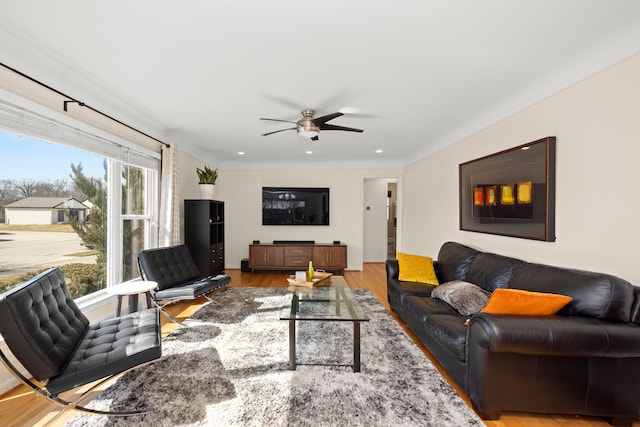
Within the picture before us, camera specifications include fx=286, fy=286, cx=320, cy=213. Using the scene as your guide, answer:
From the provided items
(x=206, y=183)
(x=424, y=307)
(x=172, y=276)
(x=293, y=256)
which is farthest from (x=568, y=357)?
(x=206, y=183)

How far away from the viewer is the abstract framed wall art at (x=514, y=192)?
8.04 ft

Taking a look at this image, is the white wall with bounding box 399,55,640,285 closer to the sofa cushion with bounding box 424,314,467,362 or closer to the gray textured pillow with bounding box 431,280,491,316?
the gray textured pillow with bounding box 431,280,491,316

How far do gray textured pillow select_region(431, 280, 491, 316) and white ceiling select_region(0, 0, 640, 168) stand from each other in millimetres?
1853

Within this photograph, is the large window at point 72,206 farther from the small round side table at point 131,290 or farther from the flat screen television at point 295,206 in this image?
the flat screen television at point 295,206

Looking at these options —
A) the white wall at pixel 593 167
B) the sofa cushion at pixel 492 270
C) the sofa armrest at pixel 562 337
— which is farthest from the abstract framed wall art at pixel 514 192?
the sofa armrest at pixel 562 337

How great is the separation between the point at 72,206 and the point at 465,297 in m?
3.90

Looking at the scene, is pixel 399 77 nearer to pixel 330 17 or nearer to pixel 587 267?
pixel 330 17

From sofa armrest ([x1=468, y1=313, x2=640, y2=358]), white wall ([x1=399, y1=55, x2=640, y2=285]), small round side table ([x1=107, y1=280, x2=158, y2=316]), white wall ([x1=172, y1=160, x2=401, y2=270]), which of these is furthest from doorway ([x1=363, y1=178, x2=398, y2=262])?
sofa armrest ([x1=468, y1=313, x2=640, y2=358])

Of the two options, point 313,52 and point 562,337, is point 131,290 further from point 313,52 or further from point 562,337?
point 562,337

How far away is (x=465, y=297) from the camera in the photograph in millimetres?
2555

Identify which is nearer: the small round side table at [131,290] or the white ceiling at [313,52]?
the white ceiling at [313,52]

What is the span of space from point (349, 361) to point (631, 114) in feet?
8.77

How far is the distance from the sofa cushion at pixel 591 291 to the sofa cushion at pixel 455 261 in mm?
1047

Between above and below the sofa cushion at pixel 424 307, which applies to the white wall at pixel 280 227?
above
